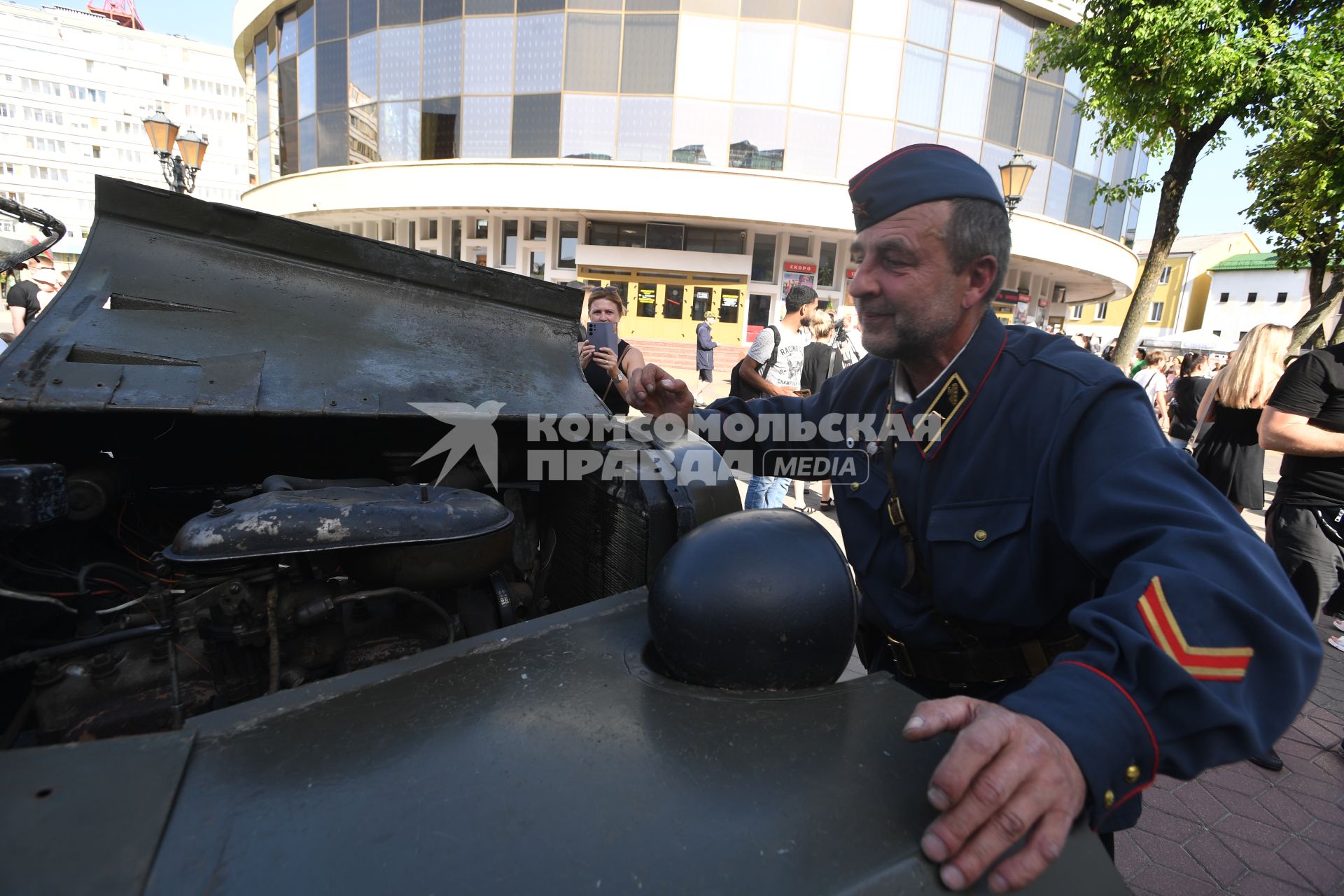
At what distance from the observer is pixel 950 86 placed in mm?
18828

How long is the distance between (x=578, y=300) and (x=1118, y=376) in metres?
1.93

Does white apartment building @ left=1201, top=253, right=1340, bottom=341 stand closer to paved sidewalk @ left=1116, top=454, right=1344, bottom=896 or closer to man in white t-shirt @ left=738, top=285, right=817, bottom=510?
man in white t-shirt @ left=738, top=285, right=817, bottom=510

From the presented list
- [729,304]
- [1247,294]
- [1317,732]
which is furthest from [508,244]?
[1247,294]

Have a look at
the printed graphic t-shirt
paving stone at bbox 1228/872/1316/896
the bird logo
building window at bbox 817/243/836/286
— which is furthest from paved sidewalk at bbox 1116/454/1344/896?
building window at bbox 817/243/836/286

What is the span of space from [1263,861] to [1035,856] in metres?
2.43

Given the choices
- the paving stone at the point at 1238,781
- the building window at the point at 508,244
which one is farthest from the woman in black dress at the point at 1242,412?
the building window at the point at 508,244

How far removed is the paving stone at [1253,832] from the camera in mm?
2420

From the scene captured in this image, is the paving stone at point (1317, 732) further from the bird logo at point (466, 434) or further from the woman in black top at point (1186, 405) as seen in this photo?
the bird logo at point (466, 434)

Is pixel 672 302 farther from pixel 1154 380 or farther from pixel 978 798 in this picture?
pixel 978 798

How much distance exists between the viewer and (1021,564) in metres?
1.37

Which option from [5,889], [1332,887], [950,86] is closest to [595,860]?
[5,889]

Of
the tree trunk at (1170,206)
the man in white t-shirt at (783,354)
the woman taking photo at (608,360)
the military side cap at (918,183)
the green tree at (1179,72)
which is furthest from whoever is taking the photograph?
the tree trunk at (1170,206)

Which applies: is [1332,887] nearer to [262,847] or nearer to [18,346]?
[262,847]

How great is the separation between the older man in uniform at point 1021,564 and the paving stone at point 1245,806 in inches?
76.1
